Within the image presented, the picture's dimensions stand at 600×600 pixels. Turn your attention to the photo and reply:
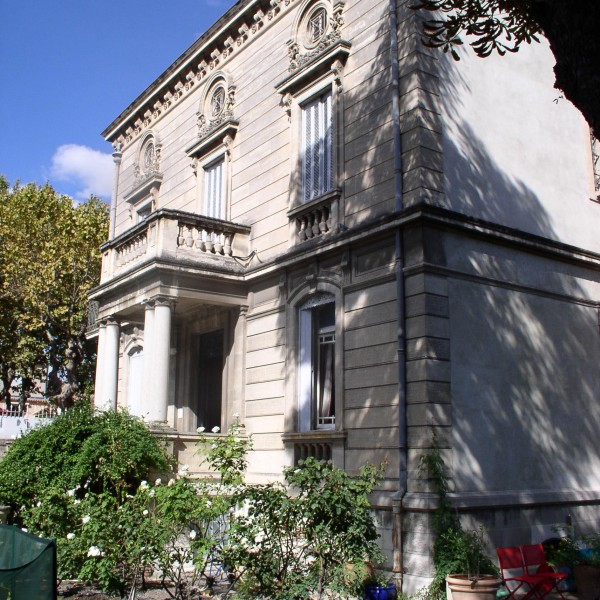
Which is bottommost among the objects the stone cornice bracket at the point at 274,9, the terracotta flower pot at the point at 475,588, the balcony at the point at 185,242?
the terracotta flower pot at the point at 475,588

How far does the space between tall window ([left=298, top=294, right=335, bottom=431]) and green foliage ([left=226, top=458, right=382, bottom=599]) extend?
498 cm

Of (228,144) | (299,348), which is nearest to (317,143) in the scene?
(228,144)

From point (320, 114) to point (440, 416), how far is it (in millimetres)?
6526

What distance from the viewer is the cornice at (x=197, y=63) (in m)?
16.7

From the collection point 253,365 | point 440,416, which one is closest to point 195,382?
point 253,365

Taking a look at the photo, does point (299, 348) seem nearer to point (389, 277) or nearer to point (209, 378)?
point (389, 277)

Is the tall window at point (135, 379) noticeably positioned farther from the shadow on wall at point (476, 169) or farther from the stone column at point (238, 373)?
the shadow on wall at point (476, 169)

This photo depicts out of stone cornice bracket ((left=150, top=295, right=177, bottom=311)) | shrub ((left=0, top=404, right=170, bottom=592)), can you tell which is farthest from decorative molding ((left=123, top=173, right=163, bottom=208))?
shrub ((left=0, top=404, right=170, bottom=592))

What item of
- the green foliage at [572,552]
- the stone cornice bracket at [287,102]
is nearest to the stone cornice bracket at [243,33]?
the stone cornice bracket at [287,102]

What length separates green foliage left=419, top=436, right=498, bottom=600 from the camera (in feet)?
33.2

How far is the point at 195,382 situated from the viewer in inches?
695

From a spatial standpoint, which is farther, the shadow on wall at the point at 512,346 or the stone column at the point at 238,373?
the stone column at the point at 238,373

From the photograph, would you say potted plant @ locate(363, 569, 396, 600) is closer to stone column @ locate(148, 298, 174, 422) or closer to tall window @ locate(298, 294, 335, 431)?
tall window @ locate(298, 294, 335, 431)

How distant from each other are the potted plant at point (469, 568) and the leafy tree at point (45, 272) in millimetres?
19494
